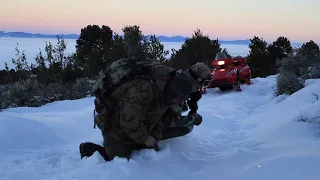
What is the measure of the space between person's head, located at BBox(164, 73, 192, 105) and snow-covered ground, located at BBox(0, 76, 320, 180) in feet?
2.04

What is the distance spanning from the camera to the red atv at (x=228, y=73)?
10414 mm

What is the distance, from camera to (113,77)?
11.5ft

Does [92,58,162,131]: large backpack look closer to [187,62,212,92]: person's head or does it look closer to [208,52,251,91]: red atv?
[187,62,212,92]: person's head

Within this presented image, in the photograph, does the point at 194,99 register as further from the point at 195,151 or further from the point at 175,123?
the point at 195,151

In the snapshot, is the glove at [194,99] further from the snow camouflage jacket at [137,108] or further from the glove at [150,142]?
the glove at [150,142]

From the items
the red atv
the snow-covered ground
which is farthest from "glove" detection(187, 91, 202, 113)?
the red atv

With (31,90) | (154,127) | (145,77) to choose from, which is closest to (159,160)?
(154,127)

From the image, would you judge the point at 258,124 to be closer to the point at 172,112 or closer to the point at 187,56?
the point at 172,112

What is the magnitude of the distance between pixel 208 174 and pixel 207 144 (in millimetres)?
1219

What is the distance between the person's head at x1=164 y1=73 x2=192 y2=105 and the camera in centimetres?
356

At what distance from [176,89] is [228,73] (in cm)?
721

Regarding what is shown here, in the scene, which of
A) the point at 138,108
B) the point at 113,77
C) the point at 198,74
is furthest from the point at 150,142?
the point at 198,74

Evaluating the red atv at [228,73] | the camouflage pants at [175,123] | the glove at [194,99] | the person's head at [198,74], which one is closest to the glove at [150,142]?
the camouflage pants at [175,123]

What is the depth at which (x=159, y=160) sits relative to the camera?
3.69 metres
